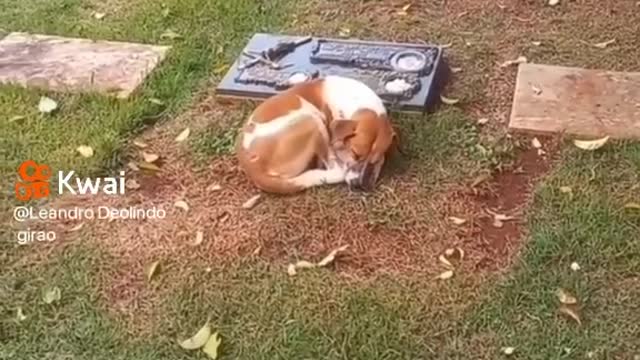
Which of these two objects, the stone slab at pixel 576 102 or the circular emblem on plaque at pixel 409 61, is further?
the circular emblem on plaque at pixel 409 61

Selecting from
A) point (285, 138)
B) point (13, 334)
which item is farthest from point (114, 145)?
point (13, 334)

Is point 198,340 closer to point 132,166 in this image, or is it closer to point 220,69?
point 132,166

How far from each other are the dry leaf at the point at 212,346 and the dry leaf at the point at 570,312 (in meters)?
0.71

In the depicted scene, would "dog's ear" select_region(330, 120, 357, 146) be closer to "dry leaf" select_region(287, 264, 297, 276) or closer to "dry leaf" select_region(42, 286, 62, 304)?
"dry leaf" select_region(287, 264, 297, 276)

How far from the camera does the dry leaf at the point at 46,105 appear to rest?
2.85m

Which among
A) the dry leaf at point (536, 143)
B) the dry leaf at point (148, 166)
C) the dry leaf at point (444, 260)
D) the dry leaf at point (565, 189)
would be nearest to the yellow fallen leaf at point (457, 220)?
the dry leaf at point (444, 260)

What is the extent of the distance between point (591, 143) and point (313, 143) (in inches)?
28.8

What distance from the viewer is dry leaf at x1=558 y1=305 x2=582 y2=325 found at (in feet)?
6.98

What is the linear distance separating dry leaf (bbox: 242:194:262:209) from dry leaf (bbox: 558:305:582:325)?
772 millimetres

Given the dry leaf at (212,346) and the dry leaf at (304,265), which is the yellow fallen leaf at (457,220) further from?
the dry leaf at (212,346)

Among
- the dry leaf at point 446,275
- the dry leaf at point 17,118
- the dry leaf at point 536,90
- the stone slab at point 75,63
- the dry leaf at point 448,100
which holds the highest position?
the dry leaf at point 446,275

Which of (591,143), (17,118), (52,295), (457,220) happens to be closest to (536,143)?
(591,143)

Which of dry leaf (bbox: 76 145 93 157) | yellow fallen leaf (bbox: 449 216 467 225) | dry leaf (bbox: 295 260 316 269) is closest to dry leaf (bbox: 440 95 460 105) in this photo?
yellow fallen leaf (bbox: 449 216 467 225)

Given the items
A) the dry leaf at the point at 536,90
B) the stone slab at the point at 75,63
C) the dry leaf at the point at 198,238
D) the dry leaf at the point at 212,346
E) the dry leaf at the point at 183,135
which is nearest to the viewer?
the dry leaf at the point at 212,346
